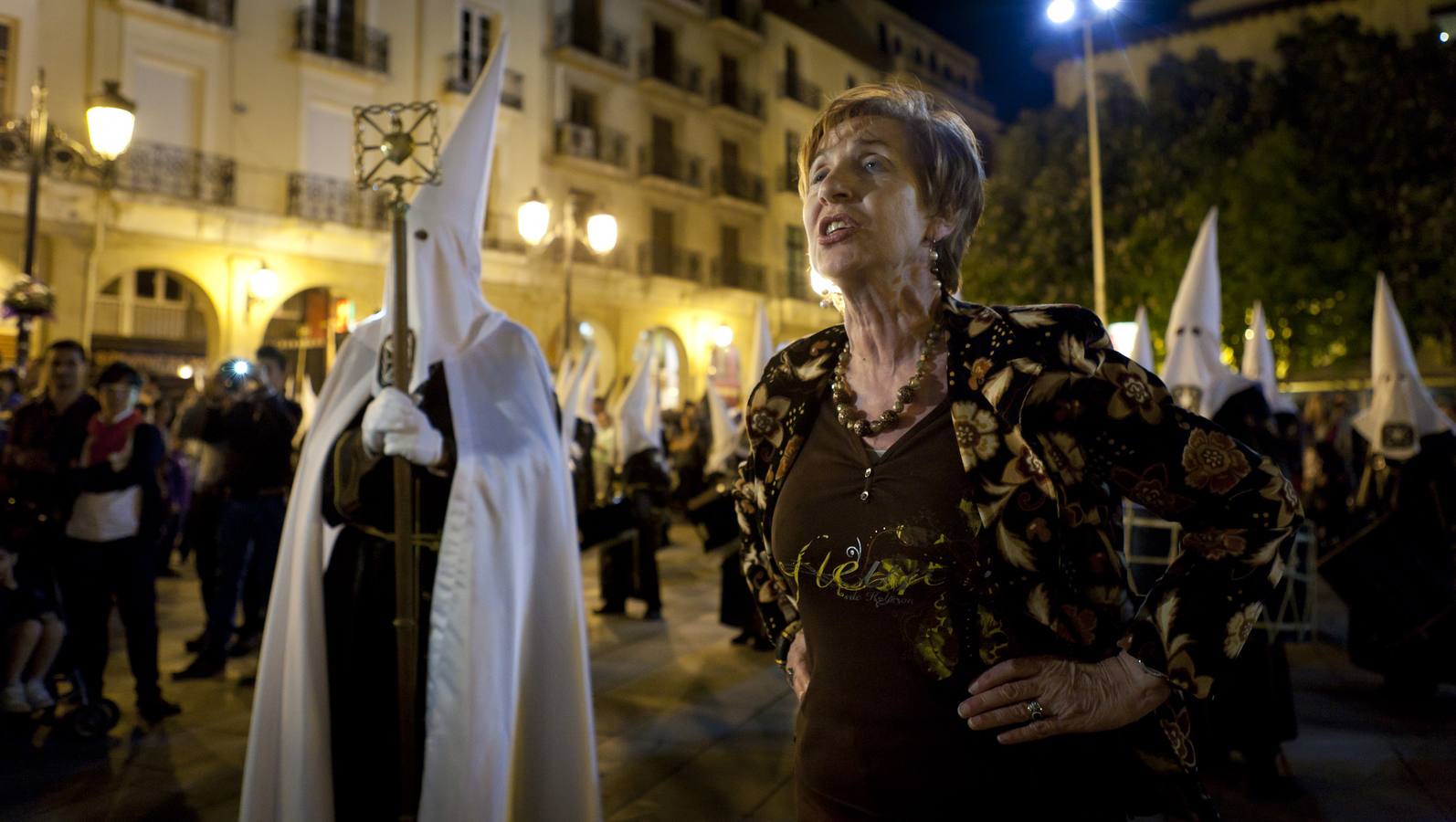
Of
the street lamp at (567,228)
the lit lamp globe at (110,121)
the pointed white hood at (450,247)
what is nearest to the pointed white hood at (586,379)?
the street lamp at (567,228)

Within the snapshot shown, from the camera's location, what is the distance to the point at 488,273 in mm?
22312

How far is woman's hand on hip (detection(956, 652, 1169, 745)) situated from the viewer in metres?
1.54

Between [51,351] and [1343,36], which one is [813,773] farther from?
[1343,36]

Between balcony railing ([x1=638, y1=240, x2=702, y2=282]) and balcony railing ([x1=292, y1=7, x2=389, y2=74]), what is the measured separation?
8.43m

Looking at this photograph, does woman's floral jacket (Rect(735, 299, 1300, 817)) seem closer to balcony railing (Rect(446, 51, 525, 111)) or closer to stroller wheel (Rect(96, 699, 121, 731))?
stroller wheel (Rect(96, 699, 121, 731))

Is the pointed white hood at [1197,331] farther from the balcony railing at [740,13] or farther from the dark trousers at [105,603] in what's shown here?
the balcony railing at [740,13]

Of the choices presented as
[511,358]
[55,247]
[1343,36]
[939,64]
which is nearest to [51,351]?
[511,358]

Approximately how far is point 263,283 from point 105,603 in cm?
1440

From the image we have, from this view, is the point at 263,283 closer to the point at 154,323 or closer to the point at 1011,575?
the point at 154,323

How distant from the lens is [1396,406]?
6.68 metres

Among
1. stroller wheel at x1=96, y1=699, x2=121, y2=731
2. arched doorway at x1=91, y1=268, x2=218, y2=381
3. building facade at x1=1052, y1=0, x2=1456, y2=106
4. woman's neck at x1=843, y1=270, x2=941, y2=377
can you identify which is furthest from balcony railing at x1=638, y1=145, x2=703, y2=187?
woman's neck at x1=843, y1=270, x2=941, y2=377

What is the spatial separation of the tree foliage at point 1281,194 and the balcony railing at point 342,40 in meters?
13.8

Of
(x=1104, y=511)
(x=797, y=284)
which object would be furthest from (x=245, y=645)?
(x=797, y=284)

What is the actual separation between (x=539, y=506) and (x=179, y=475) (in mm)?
8375
